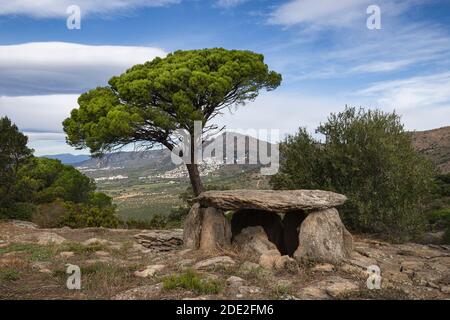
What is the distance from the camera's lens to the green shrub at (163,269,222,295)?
10141mm

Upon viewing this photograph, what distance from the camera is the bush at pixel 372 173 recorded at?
18.0 metres

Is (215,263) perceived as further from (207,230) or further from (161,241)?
(161,241)

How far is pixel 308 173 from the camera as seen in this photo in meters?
19.8

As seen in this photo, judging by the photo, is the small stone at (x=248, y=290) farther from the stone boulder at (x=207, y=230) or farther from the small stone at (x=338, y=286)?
the stone boulder at (x=207, y=230)

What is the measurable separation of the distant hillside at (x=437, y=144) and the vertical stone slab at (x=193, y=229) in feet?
176

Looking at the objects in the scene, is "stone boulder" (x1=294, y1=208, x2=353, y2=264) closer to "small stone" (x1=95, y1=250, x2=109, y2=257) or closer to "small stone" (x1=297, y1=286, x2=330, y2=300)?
"small stone" (x1=297, y1=286, x2=330, y2=300)

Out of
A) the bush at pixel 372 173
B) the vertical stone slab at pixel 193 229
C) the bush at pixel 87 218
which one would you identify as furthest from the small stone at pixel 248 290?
the bush at pixel 87 218

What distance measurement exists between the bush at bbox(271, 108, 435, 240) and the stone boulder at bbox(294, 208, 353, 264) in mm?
4380

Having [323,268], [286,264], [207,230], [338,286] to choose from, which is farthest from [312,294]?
[207,230]

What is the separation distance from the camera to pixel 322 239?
44.0 ft

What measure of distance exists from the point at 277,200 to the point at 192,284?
451cm

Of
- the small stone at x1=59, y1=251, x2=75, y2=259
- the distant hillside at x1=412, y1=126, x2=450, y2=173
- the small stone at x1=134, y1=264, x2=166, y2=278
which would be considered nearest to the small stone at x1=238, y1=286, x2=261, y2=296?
the small stone at x1=134, y1=264, x2=166, y2=278
